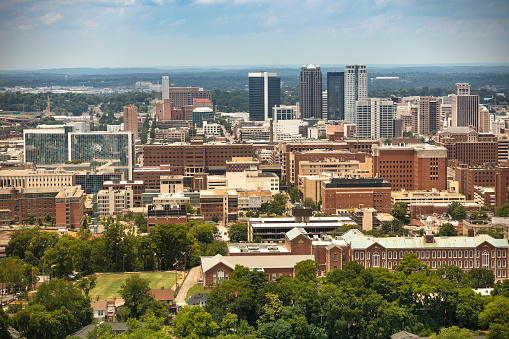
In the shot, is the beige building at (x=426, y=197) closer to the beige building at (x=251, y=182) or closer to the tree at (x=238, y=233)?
the beige building at (x=251, y=182)

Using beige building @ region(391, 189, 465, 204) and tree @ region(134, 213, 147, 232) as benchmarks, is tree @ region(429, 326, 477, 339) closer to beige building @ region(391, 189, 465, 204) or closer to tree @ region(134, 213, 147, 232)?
tree @ region(134, 213, 147, 232)

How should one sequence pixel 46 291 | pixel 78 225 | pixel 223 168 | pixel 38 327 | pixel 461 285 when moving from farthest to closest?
pixel 223 168 → pixel 78 225 → pixel 461 285 → pixel 46 291 → pixel 38 327

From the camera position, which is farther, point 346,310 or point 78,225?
point 78,225

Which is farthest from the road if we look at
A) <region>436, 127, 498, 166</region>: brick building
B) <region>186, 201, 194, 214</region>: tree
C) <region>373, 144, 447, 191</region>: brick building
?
<region>436, 127, 498, 166</region>: brick building

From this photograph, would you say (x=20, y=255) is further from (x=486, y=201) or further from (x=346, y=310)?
(x=486, y=201)

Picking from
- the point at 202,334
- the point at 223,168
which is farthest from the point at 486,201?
the point at 202,334

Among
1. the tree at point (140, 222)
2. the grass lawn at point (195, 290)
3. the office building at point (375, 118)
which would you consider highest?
the office building at point (375, 118)

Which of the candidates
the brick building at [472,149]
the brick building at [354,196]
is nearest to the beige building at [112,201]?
the brick building at [354,196]
